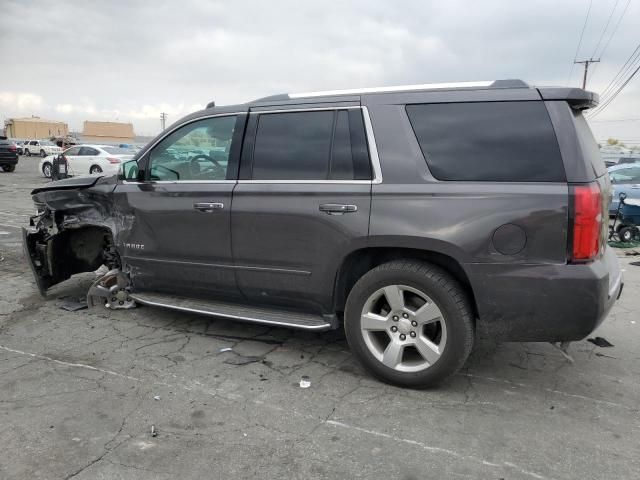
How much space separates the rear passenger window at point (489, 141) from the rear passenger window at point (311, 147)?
1.45 feet

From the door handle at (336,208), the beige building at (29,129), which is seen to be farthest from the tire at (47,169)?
the beige building at (29,129)

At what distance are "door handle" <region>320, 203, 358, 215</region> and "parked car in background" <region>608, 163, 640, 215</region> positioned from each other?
31.3ft

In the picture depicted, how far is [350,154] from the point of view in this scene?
3607 millimetres

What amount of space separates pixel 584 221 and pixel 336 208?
5.03ft

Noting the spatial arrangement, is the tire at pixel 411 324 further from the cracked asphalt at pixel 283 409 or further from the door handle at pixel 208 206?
the door handle at pixel 208 206

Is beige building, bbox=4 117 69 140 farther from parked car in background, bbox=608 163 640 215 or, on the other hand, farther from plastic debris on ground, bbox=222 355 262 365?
plastic debris on ground, bbox=222 355 262 365

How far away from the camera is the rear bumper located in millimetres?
3000

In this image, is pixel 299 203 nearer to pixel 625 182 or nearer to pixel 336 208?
pixel 336 208

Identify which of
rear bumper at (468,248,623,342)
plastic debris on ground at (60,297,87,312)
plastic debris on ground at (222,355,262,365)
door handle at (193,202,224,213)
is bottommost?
plastic debris on ground at (60,297,87,312)

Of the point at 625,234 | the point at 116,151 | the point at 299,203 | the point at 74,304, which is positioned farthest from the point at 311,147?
the point at 116,151

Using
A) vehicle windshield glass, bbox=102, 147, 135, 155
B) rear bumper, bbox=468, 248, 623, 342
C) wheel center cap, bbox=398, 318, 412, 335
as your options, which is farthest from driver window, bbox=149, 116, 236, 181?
vehicle windshield glass, bbox=102, 147, 135, 155

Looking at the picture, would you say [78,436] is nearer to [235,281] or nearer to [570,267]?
[235,281]

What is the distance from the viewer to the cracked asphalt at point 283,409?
2.66m

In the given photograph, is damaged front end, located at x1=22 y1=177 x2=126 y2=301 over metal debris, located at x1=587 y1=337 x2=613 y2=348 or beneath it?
over
